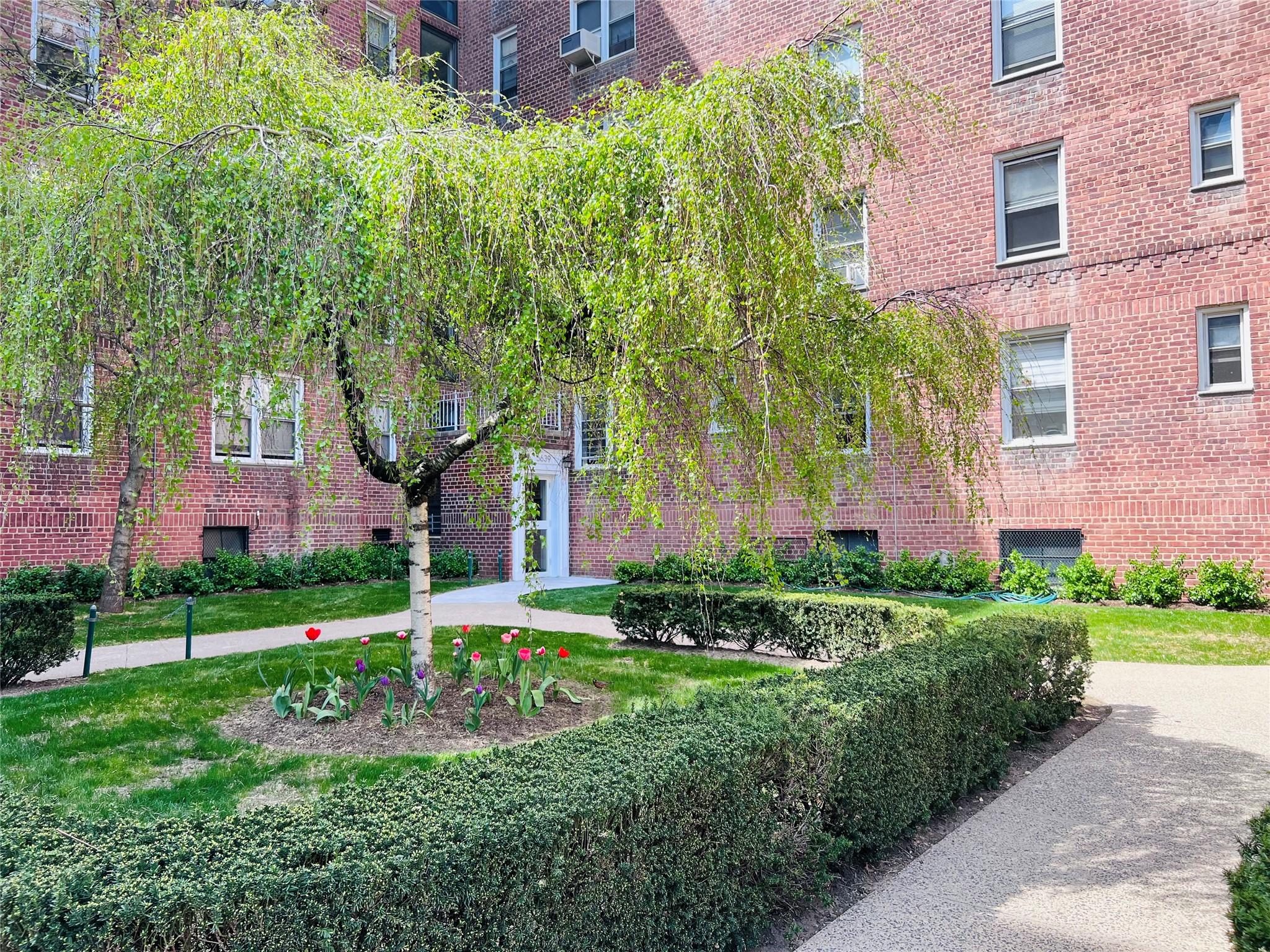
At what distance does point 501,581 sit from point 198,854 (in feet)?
49.6

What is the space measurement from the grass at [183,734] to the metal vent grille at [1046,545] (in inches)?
246

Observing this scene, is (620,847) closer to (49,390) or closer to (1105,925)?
(1105,925)

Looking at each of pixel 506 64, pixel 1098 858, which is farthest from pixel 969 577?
pixel 506 64

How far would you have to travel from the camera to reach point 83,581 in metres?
12.6

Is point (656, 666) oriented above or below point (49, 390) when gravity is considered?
Answer: below

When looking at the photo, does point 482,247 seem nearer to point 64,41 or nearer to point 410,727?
point 410,727

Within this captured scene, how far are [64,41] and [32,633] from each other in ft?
33.8

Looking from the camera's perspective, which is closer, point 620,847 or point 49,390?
point 620,847

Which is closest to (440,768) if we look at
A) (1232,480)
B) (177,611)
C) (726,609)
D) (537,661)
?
(537,661)

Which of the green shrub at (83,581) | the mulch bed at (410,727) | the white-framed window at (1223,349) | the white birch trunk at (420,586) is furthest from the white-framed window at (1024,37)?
the green shrub at (83,581)

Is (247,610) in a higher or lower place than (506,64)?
lower

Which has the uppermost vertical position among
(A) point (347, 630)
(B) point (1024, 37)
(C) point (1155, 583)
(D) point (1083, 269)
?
(B) point (1024, 37)

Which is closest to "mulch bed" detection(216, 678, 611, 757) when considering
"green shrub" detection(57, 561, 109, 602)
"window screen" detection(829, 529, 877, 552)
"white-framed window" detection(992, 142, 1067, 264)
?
"green shrub" detection(57, 561, 109, 602)

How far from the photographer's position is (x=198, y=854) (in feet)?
7.78
